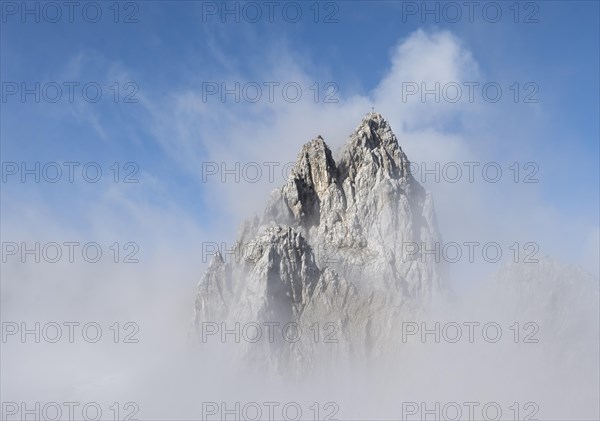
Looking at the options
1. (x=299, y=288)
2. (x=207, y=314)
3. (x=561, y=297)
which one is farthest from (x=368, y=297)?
(x=561, y=297)

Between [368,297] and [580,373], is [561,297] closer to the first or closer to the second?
[580,373]

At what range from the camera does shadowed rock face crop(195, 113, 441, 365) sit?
75375 mm

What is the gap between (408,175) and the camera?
90688 mm

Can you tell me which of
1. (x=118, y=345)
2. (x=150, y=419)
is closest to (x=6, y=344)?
(x=118, y=345)

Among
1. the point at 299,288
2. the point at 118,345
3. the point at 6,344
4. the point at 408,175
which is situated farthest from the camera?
the point at 6,344

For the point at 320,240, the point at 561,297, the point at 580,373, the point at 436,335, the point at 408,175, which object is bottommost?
the point at 580,373

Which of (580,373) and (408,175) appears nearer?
(580,373)

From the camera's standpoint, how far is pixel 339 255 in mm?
82688

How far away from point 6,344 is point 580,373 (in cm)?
16196

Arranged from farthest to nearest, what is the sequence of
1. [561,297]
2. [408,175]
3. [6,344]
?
[6,344] < [408,175] < [561,297]

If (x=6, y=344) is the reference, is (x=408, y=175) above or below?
above

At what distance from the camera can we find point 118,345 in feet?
374

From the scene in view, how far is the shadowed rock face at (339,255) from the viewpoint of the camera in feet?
247

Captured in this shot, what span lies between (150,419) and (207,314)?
70.2 feet
